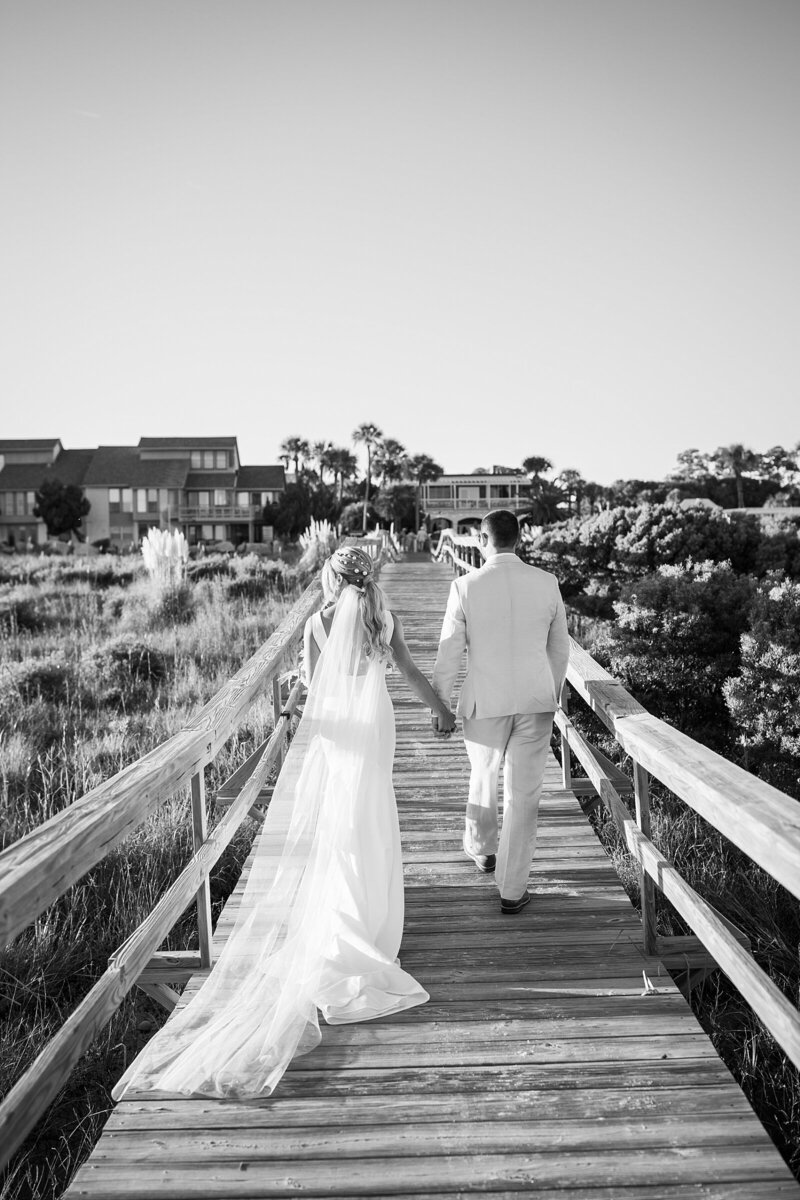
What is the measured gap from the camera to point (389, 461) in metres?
89.7

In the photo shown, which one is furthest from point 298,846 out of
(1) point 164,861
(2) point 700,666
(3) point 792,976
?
(2) point 700,666

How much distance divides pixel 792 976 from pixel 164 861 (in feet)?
13.9

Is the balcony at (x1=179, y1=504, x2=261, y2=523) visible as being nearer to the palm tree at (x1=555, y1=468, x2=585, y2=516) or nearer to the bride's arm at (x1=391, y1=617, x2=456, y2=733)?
the palm tree at (x1=555, y1=468, x2=585, y2=516)

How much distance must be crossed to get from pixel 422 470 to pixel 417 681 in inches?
3543

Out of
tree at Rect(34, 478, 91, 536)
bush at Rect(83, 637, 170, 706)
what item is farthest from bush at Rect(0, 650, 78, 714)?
tree at Rect(34, 478, 91, 536)

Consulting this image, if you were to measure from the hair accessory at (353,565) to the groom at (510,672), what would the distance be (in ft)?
1.49

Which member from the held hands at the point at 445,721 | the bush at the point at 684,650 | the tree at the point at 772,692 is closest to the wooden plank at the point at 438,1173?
the held hands at the point at 445,721

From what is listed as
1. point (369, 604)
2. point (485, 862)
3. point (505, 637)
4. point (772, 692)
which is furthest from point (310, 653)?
point (772, 692)

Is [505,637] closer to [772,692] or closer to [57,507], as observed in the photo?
[772,692]

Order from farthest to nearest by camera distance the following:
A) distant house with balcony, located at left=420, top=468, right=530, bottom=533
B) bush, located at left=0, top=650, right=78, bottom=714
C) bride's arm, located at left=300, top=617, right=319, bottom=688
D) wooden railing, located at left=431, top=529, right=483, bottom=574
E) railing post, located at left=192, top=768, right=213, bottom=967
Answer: distant house with balcony, located at left=420, top=468, right=530, bottom=533 < wooden railing, located at left=431, top=529, right=483, bottom=574 < bush, located at left=0, top=650, right=78, bottom=714 < bride's arm, located at left=300, top=617, right=319, bottom=688 < railing post, located at left=192, top=768, right=213, bottom=967

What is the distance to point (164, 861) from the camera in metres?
5.89

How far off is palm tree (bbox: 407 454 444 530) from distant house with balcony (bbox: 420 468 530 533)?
0.78 metres

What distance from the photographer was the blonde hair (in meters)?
3.92

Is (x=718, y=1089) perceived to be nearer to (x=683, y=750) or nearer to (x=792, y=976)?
(x=683, y=750)
